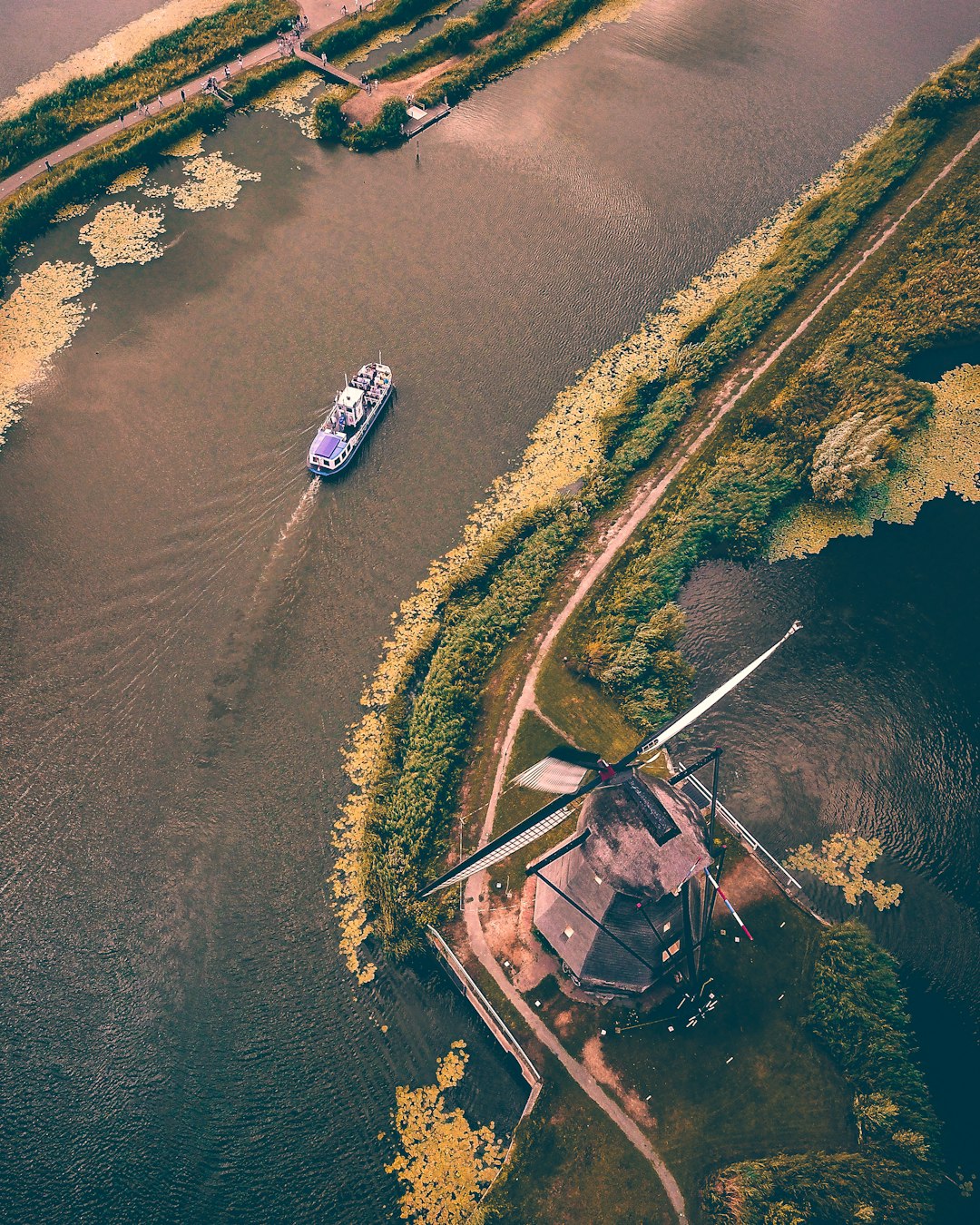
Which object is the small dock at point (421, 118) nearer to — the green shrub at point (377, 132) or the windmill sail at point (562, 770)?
the green shrub at point (377, 132)

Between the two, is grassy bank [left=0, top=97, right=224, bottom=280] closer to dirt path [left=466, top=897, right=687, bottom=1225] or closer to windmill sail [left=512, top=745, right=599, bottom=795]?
windmill sail [left=512, top=745, right=599, bottom=795]

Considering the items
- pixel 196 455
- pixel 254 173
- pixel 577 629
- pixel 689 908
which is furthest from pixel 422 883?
pixel 254 173

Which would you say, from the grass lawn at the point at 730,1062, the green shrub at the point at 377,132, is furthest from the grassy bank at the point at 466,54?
the grass lawn at the point at 730,1062

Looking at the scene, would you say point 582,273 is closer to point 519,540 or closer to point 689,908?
point 519,540

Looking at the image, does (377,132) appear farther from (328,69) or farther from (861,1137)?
(861,1137)

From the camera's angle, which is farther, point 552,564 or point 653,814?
point 552,564

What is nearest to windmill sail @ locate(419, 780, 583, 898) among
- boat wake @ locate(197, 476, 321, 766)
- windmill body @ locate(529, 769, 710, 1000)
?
windmill body @ locate(529, 769, 710, 1000)

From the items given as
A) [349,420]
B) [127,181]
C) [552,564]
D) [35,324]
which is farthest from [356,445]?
[127,181]
